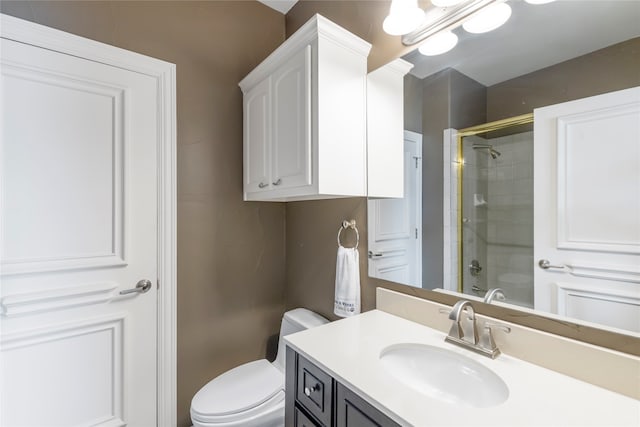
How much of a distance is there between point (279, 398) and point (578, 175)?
1.47 metres

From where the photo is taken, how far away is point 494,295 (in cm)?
97

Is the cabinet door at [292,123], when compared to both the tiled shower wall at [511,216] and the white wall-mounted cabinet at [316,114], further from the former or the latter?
the tiled shower wall at [511,216]

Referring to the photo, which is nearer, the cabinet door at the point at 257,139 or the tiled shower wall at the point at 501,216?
the tiled shower wall at the point at 501,216

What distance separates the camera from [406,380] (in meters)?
0.94

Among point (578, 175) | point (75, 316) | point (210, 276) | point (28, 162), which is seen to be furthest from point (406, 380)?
point (28, 162)

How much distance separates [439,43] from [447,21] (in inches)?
3.3

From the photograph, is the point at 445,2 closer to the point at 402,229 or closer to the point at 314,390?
the point at 402,229

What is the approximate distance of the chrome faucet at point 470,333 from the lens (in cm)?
90

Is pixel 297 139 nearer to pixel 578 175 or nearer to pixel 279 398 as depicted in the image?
pixel 578 175

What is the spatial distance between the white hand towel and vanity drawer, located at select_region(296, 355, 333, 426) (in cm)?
45

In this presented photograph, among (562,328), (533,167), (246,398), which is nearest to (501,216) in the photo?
(533,167)

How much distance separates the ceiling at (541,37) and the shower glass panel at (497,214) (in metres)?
0.22

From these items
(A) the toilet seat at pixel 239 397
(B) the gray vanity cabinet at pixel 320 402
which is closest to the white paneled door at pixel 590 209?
(B) the gray vanity cabinet at pixel 320 402

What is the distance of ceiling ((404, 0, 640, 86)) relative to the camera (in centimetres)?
77
